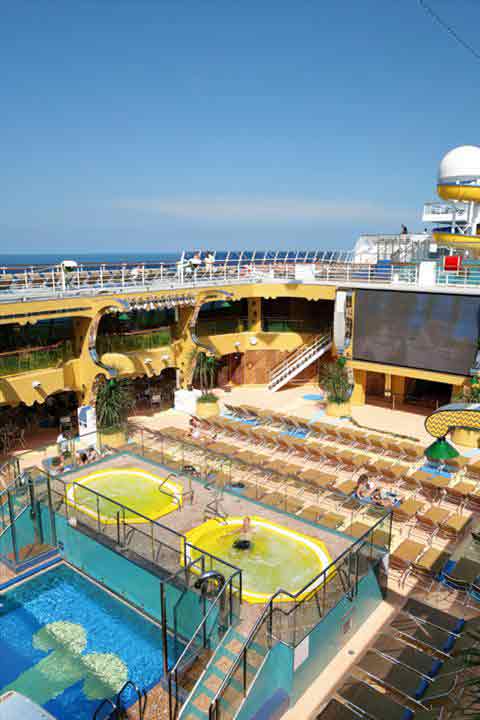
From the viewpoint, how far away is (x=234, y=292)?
84.1 ft

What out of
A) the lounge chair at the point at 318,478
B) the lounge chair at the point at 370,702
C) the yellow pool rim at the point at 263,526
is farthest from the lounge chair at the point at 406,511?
the lounge chair at the point at 370,702

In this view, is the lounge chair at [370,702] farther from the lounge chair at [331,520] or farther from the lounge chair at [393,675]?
the lounge chair at [331,520]

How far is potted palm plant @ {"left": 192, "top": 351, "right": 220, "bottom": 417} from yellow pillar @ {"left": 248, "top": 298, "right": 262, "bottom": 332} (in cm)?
301

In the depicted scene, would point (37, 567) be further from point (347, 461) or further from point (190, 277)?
point (190, 277)

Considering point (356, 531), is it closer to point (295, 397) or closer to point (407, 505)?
point (407, 505)

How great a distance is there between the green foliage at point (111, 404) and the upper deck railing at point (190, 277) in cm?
359

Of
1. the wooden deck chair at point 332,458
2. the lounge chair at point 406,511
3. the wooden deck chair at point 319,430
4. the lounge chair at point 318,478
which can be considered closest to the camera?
the lounge chair at point 406,511

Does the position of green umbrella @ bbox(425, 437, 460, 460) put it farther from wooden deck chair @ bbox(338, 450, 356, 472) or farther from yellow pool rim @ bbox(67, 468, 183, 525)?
wooden deck chair @ bbox(338, 450, 356, 472)

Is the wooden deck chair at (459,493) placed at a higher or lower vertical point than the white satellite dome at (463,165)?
lower

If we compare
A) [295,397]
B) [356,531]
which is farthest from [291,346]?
[356,531]

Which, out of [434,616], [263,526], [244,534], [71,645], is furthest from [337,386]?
[71,645]

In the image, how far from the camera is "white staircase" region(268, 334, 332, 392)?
26609 mm

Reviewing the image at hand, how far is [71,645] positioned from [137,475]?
509cm

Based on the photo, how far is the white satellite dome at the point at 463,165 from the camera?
83.4 feet
